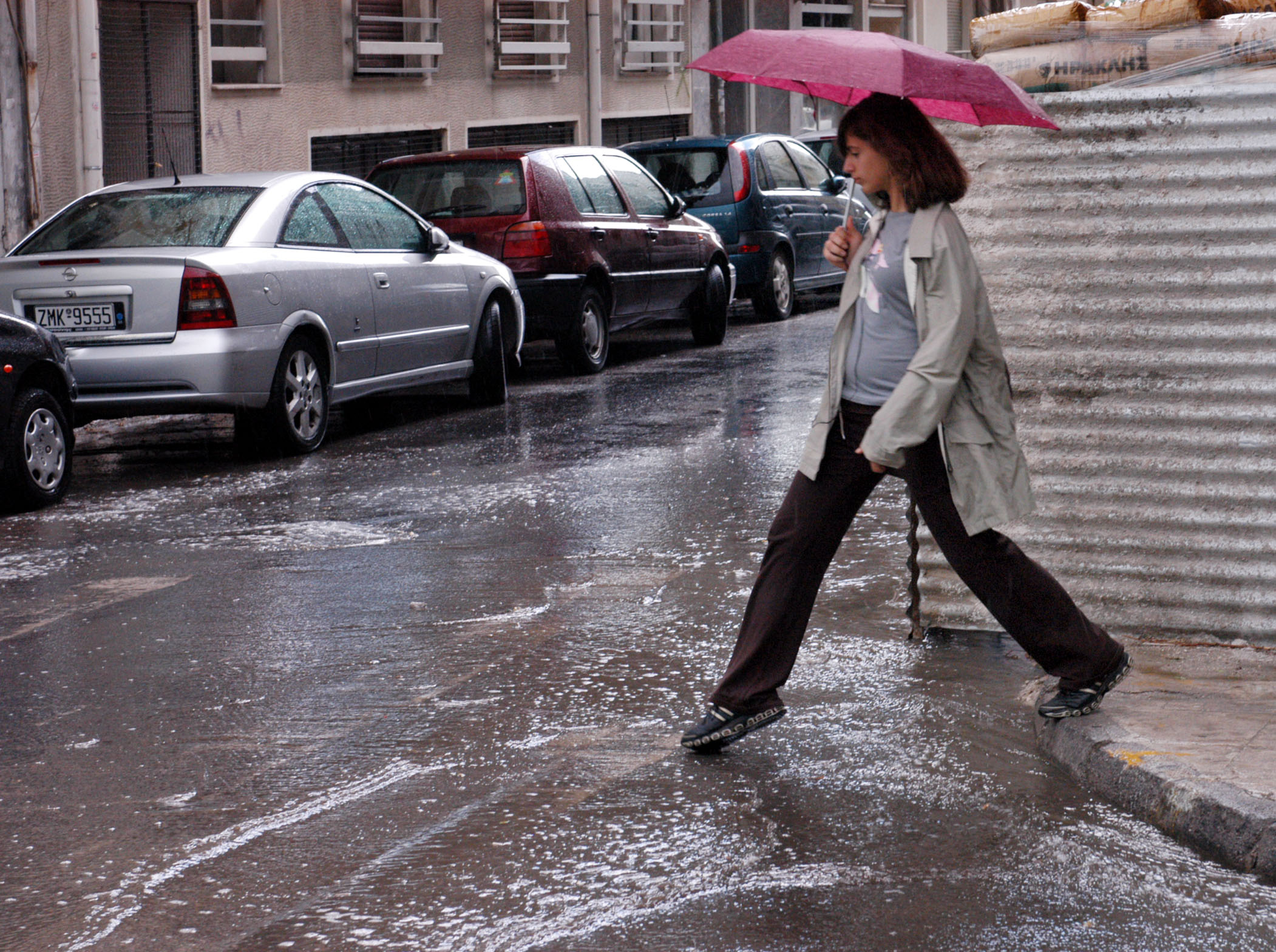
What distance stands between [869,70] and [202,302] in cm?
606

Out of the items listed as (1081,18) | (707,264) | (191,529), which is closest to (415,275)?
(191,529)

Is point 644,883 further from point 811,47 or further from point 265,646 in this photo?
point 265,646

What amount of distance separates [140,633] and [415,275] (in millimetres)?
5701

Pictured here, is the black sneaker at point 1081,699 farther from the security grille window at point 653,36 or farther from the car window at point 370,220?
the security grille window at point 653,36

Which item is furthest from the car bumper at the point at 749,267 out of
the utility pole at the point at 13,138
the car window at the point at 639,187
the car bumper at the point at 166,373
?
the car bumper at the point at 166,373

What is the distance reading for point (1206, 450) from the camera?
5.64m

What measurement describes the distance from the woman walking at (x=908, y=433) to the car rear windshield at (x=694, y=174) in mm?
13196

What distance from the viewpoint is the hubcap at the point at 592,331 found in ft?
46.8

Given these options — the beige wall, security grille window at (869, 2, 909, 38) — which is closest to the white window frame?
the beige wall

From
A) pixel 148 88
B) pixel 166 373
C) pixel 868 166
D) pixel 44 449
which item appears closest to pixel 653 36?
pixel 148 88

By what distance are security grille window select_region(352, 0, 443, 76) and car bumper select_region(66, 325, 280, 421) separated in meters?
10.8

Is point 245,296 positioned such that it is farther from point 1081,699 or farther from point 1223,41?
point 1081,699

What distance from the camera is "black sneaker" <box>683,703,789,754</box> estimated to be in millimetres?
4875

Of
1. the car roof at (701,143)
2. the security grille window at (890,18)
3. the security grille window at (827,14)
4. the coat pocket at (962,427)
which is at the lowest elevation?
the coat pocket at (962,427)
